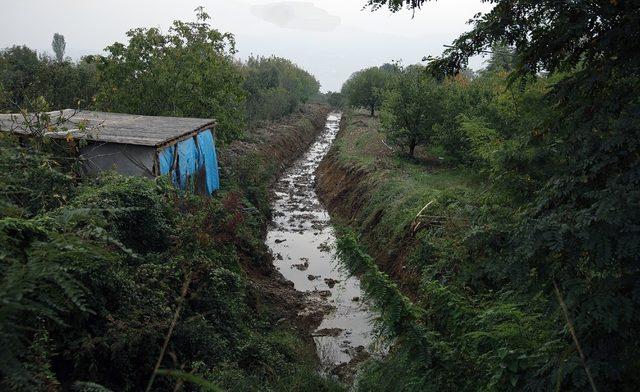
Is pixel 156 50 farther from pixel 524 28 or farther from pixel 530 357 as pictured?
pixel 530 357

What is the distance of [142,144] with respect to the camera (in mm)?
10859

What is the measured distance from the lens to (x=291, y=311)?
10.9 metres

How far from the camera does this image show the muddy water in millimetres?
10070

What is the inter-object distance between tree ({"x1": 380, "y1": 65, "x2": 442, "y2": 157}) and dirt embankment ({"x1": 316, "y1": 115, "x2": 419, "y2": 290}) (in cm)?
210

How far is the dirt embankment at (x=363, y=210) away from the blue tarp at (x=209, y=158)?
4941mm

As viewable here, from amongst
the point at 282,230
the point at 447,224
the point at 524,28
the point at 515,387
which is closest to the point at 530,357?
→ the point at 515,387

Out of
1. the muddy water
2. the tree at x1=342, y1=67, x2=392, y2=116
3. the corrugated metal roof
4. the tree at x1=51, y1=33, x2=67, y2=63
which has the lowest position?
the muddy water

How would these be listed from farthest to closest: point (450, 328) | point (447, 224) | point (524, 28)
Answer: point (447, 224)
point (450, 328)
point (524, 28)

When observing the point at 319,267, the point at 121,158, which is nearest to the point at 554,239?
the point at 121,158

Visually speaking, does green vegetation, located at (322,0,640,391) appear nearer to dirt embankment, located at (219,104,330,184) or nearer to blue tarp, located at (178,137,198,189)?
blue tarp, located at (178,137,198,189)

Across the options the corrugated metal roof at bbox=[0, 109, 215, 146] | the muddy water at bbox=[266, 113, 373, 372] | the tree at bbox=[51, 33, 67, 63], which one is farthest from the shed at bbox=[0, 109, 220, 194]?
the tree at bbox=[51, 33, 67, 63]

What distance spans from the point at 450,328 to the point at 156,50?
16793 millimetres

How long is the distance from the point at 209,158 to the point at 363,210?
18.8 ft

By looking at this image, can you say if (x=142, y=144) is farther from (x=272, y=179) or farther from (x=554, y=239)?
(x=272, y=179)
